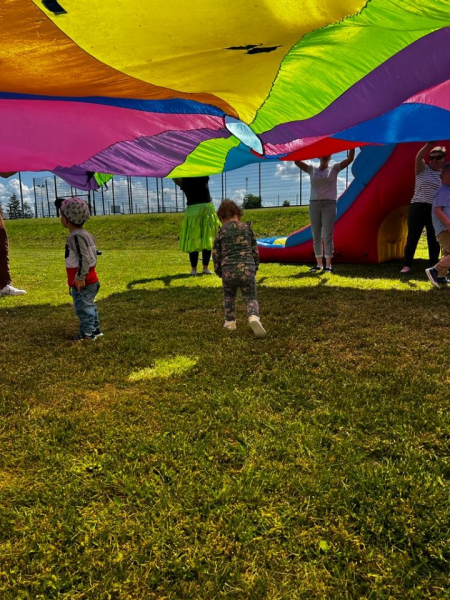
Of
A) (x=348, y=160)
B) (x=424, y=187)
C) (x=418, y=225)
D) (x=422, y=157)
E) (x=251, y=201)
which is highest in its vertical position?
(x=251, y=201)

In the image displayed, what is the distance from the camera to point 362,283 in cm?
503

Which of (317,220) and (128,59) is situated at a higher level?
(128,59)

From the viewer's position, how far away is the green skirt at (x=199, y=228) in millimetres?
6195

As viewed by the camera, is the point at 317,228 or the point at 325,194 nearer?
the point at 325,194

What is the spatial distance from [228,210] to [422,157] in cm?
313

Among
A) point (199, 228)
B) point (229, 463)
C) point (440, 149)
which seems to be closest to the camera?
point (229, 463)

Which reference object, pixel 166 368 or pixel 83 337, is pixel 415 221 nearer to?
pixel 166 368

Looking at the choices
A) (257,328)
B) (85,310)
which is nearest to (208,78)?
(257,328)

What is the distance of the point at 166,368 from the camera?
260cm

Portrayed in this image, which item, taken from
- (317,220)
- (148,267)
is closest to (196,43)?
(317,220)

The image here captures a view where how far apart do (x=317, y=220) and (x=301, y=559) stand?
5.51 m

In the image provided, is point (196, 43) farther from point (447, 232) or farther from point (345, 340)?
point (447, 232)

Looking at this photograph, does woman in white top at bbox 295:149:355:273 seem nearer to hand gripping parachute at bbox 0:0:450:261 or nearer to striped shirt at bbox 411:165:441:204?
hand gripping parachute at bbox 0:0:450:261

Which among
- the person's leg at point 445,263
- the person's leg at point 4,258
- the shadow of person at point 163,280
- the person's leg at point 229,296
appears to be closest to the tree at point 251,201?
the shadow of person at point 163,280
